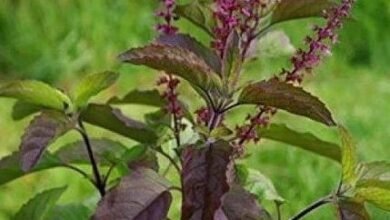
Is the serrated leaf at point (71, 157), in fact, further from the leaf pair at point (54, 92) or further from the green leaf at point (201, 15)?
the green leaf at point (201, 15)

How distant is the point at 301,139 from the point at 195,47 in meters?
0.21

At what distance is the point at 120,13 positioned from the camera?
478cm

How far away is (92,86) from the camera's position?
158 centimetres

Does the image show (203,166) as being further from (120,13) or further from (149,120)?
(120,13)

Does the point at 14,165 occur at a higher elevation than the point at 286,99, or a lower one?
lower

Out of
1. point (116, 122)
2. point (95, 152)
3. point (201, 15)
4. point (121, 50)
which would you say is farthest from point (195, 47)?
point (121, 50)

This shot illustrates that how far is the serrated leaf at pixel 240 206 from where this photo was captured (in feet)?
4.48

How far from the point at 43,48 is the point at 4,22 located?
0.62 feet

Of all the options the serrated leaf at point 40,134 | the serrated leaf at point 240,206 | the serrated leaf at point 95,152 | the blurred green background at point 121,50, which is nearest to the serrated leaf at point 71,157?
the serrated leaf at point 95,152

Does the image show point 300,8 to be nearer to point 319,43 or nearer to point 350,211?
point 319,43

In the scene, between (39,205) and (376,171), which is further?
(39,205)

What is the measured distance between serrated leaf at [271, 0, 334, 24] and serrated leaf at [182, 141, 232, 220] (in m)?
0.26

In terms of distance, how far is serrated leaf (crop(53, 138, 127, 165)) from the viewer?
1665mm

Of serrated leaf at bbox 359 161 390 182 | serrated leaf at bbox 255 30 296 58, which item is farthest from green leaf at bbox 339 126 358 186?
serrated leaf at bbox 255 30 296 58
